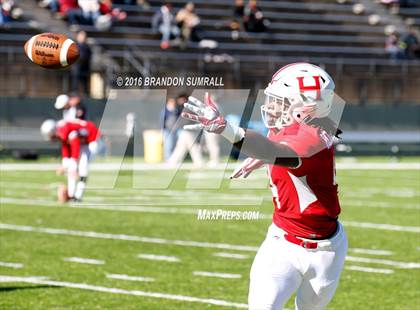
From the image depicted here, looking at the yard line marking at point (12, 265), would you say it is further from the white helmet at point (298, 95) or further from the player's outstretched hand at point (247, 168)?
the white helmet at point (298, 95)

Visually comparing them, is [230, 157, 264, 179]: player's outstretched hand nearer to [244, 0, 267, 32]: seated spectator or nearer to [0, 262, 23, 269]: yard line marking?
[0, 262, 23, 269]: yard line marking

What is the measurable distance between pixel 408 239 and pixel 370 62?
19570mm

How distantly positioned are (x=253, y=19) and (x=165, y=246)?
1967cm

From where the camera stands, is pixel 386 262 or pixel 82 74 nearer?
pixel 386 262

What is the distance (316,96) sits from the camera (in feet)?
16.9

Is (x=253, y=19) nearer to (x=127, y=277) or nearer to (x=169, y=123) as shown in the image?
(x=169, y=123)

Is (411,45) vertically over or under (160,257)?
under

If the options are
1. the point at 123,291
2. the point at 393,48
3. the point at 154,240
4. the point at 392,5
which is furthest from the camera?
the point at 392,5

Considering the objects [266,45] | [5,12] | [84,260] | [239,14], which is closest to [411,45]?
[266,45]

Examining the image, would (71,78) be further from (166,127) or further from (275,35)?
(275,35)

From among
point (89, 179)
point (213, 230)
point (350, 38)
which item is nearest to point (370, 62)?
point (350, 38)

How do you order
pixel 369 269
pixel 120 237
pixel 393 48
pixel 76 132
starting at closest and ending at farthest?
pixel 369 269, pixel 120 237, pixel 76 132, pixel 393 48

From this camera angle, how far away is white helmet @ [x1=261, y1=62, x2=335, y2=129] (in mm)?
5125

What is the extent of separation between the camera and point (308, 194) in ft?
17.4
